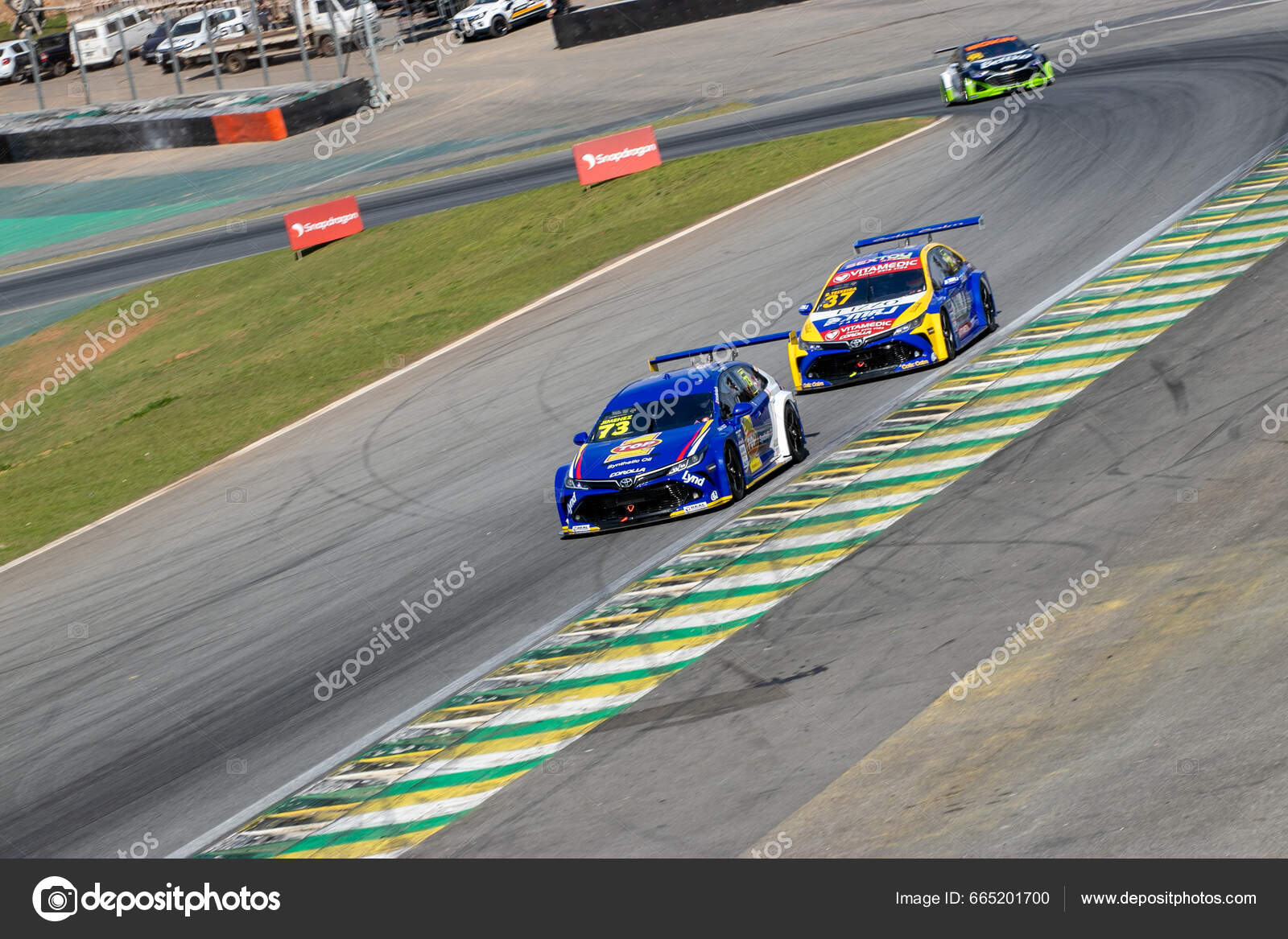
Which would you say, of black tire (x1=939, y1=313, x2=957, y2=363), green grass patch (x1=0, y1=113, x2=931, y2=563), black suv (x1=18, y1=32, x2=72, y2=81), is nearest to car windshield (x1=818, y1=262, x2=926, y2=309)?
black tire (x1=939, y1=313, x2=957, y2=363)

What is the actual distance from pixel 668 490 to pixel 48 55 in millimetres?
62405

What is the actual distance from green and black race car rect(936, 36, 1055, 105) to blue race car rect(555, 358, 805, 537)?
821 inches

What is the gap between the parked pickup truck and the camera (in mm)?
52125

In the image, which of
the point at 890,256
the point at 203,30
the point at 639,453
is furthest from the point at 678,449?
the point at 203,30

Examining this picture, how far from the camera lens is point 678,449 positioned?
1495 cm

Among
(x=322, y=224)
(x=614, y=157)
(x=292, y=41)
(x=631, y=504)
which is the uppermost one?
(x=292, y=41)

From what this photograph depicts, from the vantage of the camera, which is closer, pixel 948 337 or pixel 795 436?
pixel 795 436

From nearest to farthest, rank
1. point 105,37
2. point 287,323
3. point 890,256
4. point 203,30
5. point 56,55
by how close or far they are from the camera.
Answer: point 890,256
point 287,323
point 203,30
point 105,37
point 56,55

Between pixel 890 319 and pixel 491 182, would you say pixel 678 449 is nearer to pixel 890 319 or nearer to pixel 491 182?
pixel 890 319

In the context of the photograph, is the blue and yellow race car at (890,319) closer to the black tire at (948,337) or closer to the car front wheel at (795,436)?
the black tire at (948,337)
